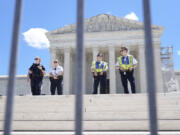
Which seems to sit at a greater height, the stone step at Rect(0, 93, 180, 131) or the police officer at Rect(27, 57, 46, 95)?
the police officer at Rect(27, 57, 46, 95)

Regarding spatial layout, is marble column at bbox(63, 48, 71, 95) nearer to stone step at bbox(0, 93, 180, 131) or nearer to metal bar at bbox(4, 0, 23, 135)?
stone step at bbox(0, 93, 180, 131)

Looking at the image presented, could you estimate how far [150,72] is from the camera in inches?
71.0

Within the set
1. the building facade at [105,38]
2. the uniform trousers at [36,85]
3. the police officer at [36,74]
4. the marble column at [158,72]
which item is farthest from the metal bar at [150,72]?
the building facade at [105,38]

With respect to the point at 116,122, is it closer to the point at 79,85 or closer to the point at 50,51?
the point at 79,85

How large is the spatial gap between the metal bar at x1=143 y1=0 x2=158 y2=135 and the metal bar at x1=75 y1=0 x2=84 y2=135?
1.83 feet

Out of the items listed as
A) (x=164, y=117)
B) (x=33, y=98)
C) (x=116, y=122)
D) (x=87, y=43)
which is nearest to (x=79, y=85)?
(x=116, y=122)

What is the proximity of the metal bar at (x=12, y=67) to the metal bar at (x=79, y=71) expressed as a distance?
1.83 feet

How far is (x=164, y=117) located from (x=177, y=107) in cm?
72

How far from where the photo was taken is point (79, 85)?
183 cm

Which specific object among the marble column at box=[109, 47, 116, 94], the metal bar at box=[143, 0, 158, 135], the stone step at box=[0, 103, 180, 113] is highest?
the marble column at box=[109, 47, 116, 94]

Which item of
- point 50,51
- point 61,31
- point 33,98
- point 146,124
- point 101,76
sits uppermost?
point 61,31

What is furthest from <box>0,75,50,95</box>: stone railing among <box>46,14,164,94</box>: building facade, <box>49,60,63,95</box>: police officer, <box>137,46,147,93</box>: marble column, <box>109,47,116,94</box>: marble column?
<box>49,60,63,95</box>: police officer

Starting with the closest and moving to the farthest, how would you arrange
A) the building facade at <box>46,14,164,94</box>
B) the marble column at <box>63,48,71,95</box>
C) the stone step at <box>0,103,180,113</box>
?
1. the stone step at <box>0,103,180,113</box>
2. the marble column at <box>63,48,71,95</box>
3. the building facade at <box>46,14,164,94</box>

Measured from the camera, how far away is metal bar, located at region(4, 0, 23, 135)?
182cm
